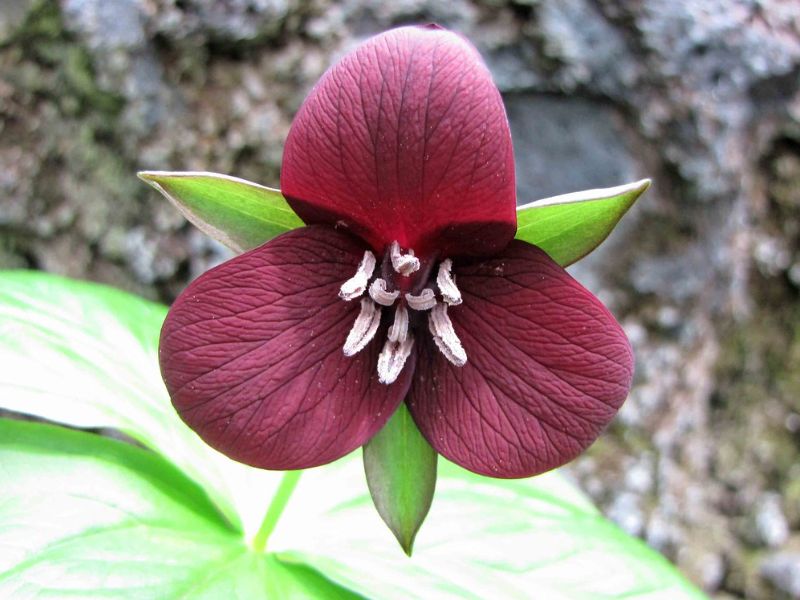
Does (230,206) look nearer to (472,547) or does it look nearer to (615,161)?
(472,547)

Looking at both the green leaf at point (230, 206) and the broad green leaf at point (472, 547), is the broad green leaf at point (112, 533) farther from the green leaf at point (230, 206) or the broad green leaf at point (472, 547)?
the green leaf at point (230, 206)

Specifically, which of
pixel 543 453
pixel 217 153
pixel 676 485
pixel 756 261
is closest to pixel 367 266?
pixel 543 453

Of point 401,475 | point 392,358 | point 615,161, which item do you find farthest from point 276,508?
point 615,161

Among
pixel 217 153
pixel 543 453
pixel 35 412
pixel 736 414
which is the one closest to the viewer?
pixel 543 453

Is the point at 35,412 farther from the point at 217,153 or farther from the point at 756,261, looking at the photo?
the point at 756,261

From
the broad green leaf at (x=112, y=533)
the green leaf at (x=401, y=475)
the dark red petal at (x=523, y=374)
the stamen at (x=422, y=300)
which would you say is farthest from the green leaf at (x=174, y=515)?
the stamen at (x=422, y=300)

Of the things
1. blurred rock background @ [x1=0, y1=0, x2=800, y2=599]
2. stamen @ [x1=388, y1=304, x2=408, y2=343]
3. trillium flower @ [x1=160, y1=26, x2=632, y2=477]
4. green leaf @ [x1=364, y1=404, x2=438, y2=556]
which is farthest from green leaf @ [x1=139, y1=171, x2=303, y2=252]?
blurred rock background @ [x1=0, y1=0, x2=800, y2=599]
